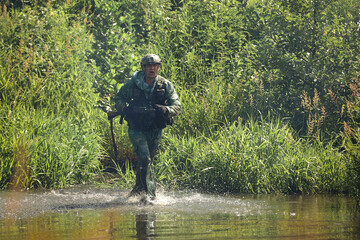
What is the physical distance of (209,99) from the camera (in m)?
11.7

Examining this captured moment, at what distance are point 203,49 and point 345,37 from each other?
3.50 m

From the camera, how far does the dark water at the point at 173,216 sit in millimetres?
5934

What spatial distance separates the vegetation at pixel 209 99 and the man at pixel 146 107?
1524 mm

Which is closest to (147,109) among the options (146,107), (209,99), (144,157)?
(146,107)

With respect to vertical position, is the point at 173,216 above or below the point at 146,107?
below

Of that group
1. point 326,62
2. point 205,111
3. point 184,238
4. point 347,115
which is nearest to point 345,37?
point 326,62

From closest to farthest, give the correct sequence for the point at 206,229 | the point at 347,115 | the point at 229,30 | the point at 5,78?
1. the point at 206,229
2. the point at 347,115
3. the point at 5,78
4. the point at 229,30

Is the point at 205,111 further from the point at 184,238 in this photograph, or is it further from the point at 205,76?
the point at 184,238

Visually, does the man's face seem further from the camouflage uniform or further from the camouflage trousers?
the camouflage trousers

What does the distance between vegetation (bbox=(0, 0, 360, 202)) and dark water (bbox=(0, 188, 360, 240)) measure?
594 millimetres

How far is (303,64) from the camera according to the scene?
36.6 ft

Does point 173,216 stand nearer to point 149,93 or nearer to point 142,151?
point 142,151

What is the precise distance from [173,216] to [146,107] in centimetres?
176

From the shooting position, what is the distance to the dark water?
19.5 ft
